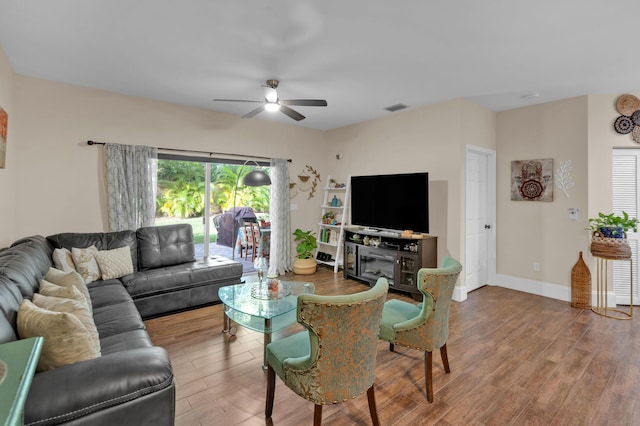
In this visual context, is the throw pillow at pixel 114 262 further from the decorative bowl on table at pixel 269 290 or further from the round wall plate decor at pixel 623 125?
the round wall plate decor at pixel 623 125

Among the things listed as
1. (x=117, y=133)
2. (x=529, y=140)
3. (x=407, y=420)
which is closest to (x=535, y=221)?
(x=529, y=140)

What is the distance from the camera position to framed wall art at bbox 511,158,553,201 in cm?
438

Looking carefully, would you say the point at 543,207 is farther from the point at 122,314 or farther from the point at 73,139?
the point at 73,139

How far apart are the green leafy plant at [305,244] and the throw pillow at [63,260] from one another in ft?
11.0

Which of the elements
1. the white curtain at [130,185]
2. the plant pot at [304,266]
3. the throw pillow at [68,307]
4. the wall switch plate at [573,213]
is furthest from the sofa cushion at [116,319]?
the wall switch plate at [573,213]

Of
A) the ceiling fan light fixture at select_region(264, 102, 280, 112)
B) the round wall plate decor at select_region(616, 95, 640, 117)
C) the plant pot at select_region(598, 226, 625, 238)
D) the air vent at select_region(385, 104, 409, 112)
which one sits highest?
the air vent at select_region(385, 104, 409, 112)

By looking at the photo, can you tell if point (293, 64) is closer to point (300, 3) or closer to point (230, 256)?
point (300, 3)

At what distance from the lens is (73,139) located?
12.8ft

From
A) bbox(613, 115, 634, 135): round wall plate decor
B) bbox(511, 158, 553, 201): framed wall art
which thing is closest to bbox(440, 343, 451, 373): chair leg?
bbox(511, 158, 553, 201): framed wall art

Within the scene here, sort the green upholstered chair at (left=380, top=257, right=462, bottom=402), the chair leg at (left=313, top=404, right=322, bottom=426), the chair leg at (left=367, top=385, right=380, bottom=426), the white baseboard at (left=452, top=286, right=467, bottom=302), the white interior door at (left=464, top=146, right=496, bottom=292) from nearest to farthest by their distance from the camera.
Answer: the chair leg at (left=313, top=404, right=322, bottom=426)
the chair leg at (left=367, top=385, right=380, bottom=426)
the green upholstered chair at (left=380, top=257, right=462, bottom=402)
the white baseboard at (left=452, top=286, right=467, bottom=302)
the white interior door at (left=464, top=146, right=496, bottom=292)

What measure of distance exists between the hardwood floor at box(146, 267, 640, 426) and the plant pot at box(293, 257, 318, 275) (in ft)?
7.06

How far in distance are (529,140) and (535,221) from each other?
1201mm

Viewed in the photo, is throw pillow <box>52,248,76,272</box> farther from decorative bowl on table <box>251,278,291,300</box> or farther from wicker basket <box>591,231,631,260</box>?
wicker basket <box>591,231,631,260</box>

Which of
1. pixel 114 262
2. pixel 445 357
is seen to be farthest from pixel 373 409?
pixel 114 262
